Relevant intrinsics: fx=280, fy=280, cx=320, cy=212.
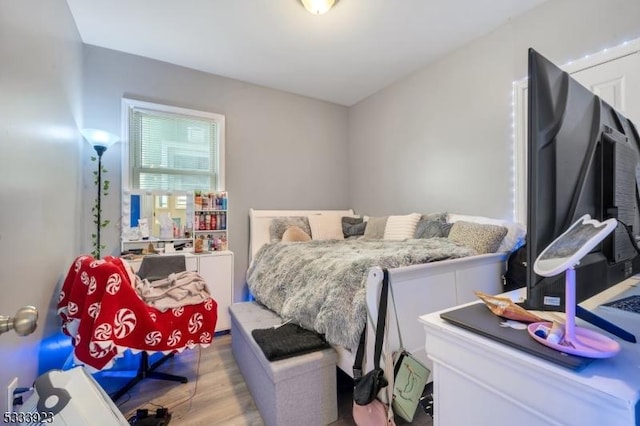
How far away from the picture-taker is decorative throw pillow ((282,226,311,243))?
3.10m

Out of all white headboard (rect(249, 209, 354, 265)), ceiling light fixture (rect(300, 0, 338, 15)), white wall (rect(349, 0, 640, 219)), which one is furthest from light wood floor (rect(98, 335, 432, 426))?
ceiling light fixture (rect(300, 0, 338, 15))

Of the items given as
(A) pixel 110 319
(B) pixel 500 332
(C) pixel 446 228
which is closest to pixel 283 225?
(C) pixel 446 228

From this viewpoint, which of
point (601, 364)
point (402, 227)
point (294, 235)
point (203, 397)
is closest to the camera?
point (601, 364)

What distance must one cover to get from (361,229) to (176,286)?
225cm

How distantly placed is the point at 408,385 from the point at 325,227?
2426mm

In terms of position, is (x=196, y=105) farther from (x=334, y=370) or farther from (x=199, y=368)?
(x=334, y=370)

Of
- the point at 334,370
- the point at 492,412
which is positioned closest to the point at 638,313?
the point at 492,412

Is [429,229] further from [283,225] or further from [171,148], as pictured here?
[171,148]

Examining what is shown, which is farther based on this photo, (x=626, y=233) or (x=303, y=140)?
(x=303, y=140)

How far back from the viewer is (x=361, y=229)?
11.6 ft

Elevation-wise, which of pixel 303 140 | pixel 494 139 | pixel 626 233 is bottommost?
pixel 626 233

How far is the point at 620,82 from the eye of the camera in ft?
5.92

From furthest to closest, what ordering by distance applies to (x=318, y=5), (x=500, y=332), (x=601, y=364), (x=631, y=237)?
(x=318, y=5), (x=631, y=237), (x=500, y=332), (x=601, y=364)

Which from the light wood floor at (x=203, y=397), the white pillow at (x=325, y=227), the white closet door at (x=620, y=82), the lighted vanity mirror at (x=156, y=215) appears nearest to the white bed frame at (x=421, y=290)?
the light wood floor at (x=203, y=397)
